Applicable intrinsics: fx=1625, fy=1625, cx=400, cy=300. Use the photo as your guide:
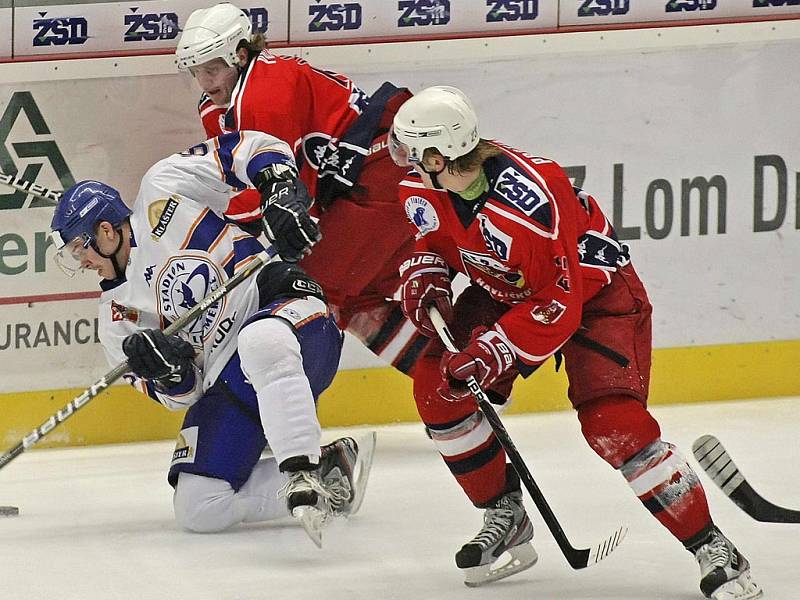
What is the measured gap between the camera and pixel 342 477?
3.70m

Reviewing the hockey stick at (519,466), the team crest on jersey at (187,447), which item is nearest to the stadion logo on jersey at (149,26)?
the team crest on jersey at (187,447)

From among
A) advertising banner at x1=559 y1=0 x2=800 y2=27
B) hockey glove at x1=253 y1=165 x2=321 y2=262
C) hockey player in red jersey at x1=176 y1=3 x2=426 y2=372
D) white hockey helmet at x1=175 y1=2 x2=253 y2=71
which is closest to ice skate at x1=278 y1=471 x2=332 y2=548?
hockey glove at x1=253 y1=165 x2=321 y2=262

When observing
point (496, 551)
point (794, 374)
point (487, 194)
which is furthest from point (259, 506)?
point (794, 374)

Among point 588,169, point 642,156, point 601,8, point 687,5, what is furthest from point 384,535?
point 687,5

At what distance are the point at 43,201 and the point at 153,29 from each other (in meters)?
0.56

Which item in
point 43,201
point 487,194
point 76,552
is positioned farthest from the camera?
point 43,201

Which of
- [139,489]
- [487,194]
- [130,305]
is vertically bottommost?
[139,489]

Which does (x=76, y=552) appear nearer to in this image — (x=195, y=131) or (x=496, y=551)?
(x=496, y=551)

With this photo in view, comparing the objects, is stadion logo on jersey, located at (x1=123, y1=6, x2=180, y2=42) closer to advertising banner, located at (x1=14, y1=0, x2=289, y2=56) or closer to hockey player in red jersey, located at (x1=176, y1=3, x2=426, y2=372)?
advertising banner, located at (x1=14, y1=0, x2=289, y2=56)

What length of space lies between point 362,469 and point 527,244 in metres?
1.02

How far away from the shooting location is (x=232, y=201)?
4.02 metres

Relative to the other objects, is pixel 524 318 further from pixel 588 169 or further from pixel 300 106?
pixel 588 169

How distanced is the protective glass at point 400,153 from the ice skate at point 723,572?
903mm

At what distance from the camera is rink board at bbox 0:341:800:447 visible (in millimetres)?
4406
